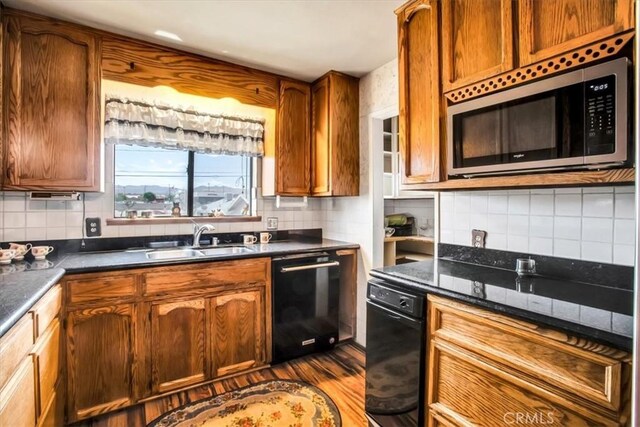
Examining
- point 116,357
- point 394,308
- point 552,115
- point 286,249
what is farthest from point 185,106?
point 552,115

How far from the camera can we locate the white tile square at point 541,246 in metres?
1.57

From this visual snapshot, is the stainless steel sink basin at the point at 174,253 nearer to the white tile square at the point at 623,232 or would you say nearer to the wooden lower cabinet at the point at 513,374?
the wooden lower cabinet at the point at 513,374

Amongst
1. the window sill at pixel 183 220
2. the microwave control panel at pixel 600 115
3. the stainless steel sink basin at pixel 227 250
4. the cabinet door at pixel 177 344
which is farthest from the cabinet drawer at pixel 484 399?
the window sill at pixel 183 220

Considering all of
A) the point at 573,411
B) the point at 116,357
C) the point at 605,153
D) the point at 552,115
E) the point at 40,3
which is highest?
the point at 40,3

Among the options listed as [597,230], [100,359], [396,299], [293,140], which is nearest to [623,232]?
[597,230]

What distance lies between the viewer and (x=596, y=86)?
1123 mm

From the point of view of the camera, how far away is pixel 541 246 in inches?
62.9

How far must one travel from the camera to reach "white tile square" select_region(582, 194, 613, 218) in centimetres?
137

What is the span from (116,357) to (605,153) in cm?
255

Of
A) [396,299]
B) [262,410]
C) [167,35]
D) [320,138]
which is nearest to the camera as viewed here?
[396,299]

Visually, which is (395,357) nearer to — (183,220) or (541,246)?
(541,246)

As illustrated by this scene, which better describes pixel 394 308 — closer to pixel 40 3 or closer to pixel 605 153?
pixel 605 153

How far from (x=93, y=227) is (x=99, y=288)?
2.22ft

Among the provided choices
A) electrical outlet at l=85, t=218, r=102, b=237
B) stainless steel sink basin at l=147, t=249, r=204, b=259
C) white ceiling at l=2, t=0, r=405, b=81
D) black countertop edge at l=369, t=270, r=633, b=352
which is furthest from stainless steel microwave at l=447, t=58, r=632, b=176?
electrical outlet at l=85, t=218, r=102, b=237
